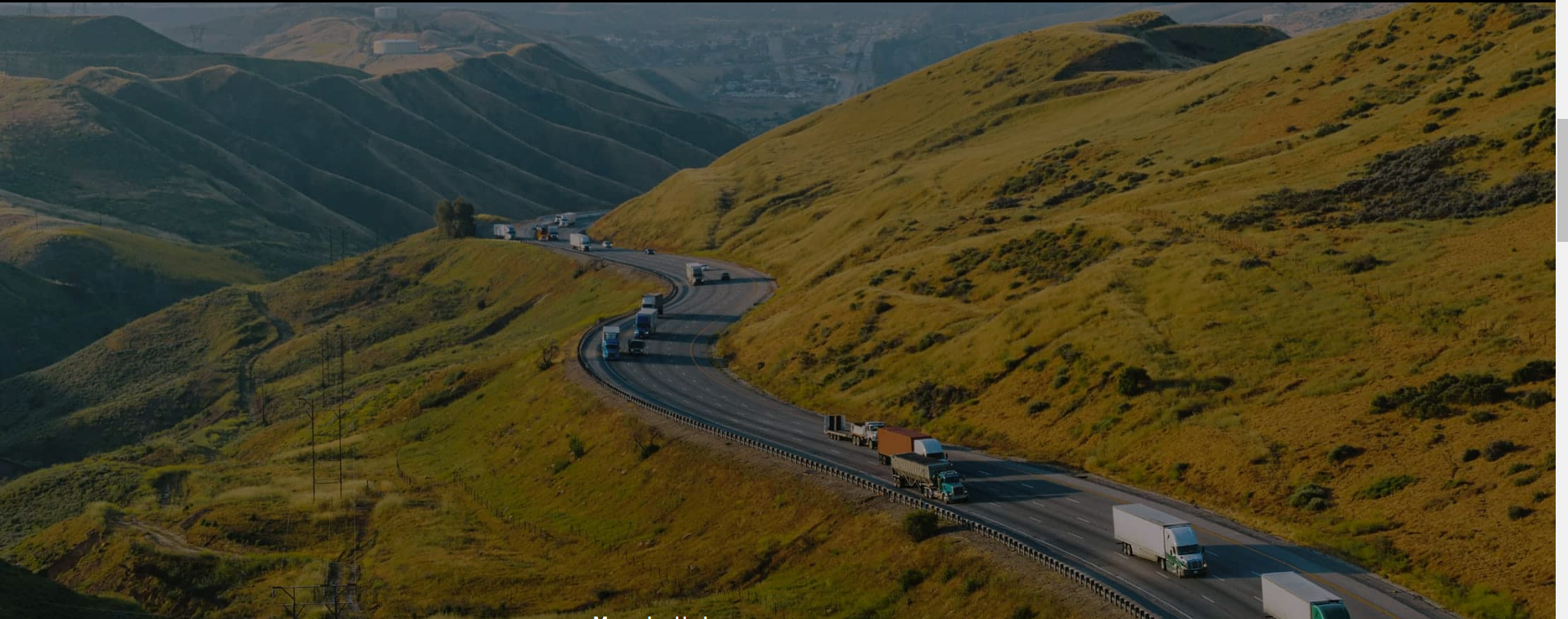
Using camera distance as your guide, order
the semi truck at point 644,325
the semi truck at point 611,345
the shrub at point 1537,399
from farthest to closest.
→ the semi truck at point 644,325, the semi truck at point 611,345, the shrub at point 1537,399

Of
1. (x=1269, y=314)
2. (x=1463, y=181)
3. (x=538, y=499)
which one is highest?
(x=1463, y=181)

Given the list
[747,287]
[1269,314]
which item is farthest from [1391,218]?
[747,287]

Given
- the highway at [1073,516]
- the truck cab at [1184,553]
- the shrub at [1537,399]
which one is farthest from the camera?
the shrub at [1537,399]

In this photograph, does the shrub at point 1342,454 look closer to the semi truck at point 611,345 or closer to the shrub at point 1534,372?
the shrub at point 1534,372

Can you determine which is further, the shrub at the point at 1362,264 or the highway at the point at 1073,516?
the shrub at the point at 1362,264

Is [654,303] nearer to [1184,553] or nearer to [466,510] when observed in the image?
[466,510]

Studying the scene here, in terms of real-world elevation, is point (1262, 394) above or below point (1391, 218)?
below

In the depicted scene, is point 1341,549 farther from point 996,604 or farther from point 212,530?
point 212,530

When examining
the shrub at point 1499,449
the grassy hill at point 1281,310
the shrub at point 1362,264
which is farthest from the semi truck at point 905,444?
the shrub at point 1362,264
